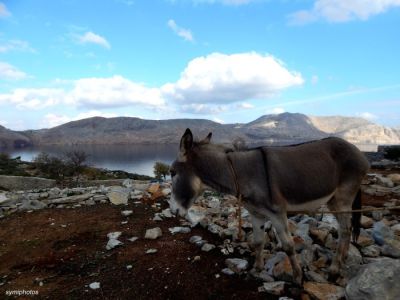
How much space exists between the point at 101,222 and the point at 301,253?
6387mm

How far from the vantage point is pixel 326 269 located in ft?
22.4

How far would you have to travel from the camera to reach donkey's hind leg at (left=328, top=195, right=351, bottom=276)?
6.46m

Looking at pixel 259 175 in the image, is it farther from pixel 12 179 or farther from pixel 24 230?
pixel 12 179

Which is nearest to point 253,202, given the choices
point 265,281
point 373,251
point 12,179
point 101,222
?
point 265,281

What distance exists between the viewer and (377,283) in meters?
5.01

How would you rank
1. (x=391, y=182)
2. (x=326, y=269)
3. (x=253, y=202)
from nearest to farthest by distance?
(x=253, y=202) → (x=326, y=269) → (x=391, y=182)

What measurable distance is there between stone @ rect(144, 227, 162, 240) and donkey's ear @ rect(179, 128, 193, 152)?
12.5 ft

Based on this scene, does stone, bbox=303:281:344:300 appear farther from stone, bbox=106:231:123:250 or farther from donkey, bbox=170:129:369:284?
stone, bbox=106:231:123:250

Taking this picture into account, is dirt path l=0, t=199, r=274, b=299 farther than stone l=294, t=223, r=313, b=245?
No

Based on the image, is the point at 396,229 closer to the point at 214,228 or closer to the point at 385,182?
the point at 214,228

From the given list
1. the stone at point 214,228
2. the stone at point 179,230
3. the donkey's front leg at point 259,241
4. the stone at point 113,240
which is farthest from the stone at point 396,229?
the stone at point 113,240

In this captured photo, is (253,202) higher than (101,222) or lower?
higher

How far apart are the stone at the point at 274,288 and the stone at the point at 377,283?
1.08 meters

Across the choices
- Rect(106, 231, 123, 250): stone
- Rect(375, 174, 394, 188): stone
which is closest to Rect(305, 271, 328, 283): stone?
Rect(106, 231, 123, 250): stone
